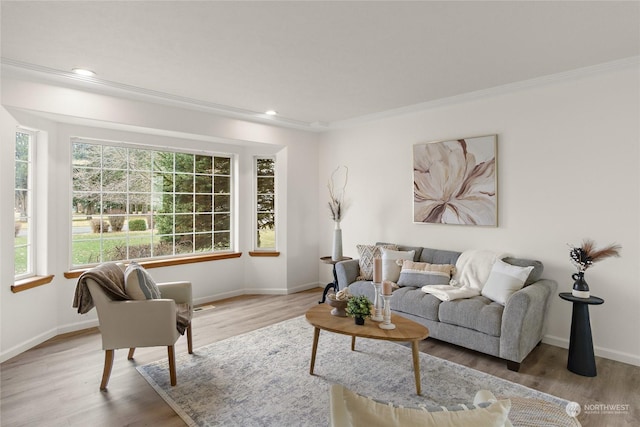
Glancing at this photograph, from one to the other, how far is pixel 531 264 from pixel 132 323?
347 cm

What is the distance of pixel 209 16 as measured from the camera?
7.30 ft

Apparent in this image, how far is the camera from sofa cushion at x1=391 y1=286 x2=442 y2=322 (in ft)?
10.7

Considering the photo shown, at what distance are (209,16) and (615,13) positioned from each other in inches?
102

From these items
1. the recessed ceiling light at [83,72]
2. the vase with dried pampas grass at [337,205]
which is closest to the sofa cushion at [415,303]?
the vase with dried pampas grass at [337,205]

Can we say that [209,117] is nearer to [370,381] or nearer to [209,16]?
[209,16]

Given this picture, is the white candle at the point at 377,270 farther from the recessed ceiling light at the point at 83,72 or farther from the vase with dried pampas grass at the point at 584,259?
the recessed ceiling light at the point at 83,72

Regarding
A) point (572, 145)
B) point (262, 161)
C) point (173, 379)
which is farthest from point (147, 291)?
point (572, 145)

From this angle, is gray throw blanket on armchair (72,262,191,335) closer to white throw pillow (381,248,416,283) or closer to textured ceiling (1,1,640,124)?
textured ceiling (1,1,640,124)

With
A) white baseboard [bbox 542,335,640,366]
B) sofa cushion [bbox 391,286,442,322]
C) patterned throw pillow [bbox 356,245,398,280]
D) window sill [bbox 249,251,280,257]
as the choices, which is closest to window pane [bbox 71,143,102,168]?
window sill [bbox 249,251,280,257]

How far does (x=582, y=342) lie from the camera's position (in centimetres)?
276

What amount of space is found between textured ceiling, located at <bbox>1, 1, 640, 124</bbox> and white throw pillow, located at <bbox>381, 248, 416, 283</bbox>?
1.84m

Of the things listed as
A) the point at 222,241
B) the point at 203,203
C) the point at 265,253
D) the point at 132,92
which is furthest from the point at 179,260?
the point at 132,92

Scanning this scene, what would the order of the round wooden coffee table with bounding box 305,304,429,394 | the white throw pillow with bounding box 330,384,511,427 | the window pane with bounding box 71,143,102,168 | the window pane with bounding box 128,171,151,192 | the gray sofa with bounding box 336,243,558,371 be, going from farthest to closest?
1. the window pane with bounding box 128,171,151,192
2. the window pane with bounding box 71,143,102,168
3. the gray sofa with bounding box 336,243,558,371
4. the round wooden coffee table with bounding box 305,304,429,394
5. the white throw pillow with bounding box 330,384,511,427

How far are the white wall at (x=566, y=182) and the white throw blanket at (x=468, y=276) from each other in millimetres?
297
